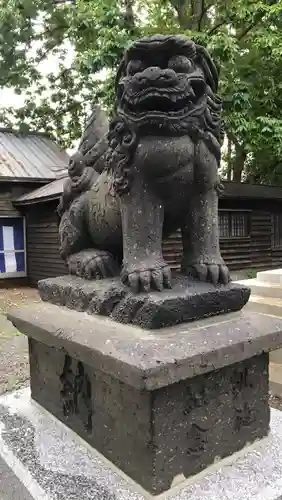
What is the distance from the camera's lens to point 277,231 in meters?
10.3

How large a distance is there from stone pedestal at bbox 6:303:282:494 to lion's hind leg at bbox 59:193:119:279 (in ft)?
0.66

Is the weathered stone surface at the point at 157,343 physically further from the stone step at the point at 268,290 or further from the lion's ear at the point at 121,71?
the stone step at the point at 268,290

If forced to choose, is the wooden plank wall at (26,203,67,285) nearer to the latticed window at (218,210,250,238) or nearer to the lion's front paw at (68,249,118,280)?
the latticed window at (218,210,250,238)

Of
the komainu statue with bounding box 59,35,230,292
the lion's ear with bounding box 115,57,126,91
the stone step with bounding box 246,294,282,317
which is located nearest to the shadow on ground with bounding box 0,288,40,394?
the stone step with bounding box 246,294,282,317

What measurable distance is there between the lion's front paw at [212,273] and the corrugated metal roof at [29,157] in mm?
8209

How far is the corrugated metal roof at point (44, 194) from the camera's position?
789 cm

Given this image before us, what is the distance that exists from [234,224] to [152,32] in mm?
4415

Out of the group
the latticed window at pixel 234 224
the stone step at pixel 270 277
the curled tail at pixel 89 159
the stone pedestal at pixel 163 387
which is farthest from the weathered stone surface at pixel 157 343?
the latticed window at pixel 234 224

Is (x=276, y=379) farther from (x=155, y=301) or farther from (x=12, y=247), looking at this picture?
(x=12, y=247)

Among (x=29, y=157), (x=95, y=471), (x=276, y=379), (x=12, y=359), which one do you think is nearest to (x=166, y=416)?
(x=95, y=471)

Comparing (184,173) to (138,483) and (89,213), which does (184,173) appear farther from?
(138,483)

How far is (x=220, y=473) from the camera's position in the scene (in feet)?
4.46

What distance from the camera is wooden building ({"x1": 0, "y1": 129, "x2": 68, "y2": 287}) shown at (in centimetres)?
941

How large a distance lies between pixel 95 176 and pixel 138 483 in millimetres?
1249
